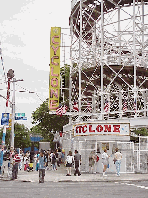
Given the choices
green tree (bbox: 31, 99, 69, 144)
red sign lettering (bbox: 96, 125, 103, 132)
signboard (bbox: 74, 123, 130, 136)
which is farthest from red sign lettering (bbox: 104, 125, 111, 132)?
green tree (bbox: 31, 99, 69, 144)

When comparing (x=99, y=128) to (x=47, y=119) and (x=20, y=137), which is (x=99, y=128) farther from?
(x=20, y=137)

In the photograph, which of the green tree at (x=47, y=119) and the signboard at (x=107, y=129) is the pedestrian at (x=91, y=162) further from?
the green tree at (x=47, y=119)

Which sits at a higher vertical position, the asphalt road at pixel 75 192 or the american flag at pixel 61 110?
the american flag at pixel 61 110

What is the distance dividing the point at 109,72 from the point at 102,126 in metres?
11.5

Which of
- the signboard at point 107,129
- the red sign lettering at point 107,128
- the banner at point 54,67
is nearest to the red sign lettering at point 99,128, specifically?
the signboard at point 107,129

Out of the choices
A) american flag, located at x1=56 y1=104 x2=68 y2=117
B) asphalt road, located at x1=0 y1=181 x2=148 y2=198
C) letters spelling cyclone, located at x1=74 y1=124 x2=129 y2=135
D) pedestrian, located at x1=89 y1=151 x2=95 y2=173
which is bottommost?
asphalt road, located at x1=0 y1=181 x2=148 y2=198

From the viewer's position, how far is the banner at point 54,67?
43.3 metres

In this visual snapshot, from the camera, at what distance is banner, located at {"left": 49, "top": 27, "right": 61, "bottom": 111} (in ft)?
142

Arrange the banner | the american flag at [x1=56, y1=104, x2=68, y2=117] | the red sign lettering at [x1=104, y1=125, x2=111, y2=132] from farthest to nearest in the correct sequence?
the banner < the american flag at [x1=56, y1=104, x2=68, y2=117] < the red sign lettering at [x1=104, y1=125, x2=111, y2=132]

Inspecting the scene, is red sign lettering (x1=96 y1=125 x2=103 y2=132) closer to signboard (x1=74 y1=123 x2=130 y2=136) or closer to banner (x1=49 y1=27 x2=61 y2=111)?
signboard (x1=74 y1=123 x2=130 y2=136)

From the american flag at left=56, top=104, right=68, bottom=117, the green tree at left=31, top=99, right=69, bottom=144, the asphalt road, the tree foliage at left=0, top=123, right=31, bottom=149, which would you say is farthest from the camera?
the tree foliage at left=0, top=123, right=31, bottom=149

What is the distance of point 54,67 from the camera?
43344 mm

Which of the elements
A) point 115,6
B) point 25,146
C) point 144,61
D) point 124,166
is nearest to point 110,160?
point 124,166

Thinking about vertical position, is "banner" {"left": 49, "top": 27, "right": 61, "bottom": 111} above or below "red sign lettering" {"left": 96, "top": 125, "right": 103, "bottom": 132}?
above
